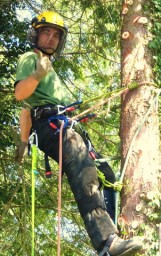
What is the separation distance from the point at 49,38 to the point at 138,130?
1.13 m

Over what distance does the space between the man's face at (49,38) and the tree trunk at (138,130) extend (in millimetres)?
554

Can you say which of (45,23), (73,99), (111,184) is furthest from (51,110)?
(73,99)

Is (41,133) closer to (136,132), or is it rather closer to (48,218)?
(136,132)

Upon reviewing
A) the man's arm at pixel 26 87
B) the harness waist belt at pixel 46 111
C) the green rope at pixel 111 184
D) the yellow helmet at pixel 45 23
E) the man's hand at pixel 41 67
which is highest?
the yellow helmet at pixel 45 23

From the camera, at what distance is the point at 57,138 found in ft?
11.8

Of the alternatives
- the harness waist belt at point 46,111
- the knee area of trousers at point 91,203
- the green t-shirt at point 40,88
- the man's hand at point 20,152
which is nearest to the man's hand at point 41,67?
the green t-shirt at point 40,88

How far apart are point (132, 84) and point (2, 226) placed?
8.48 feet

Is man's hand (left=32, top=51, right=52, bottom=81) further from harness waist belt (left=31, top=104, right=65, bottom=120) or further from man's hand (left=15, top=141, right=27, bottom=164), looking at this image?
man's hand (left=15, top=141, right=27, bottom=164)

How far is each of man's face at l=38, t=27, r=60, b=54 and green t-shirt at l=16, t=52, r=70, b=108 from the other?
0.24 metres

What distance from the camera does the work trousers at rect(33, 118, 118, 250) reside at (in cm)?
325

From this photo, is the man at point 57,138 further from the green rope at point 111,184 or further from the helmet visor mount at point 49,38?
the green rope at point 111,184

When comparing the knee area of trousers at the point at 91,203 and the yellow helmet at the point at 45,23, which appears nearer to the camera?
the knee area of trousers at the point at 91,203

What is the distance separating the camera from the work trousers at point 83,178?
3252 millimetres

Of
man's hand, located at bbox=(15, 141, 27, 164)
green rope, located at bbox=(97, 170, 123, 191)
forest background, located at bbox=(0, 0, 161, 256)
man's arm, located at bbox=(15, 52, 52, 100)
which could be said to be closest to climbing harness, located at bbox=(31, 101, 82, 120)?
man's arm, located at bbox=(15, 52, 52, 100)
